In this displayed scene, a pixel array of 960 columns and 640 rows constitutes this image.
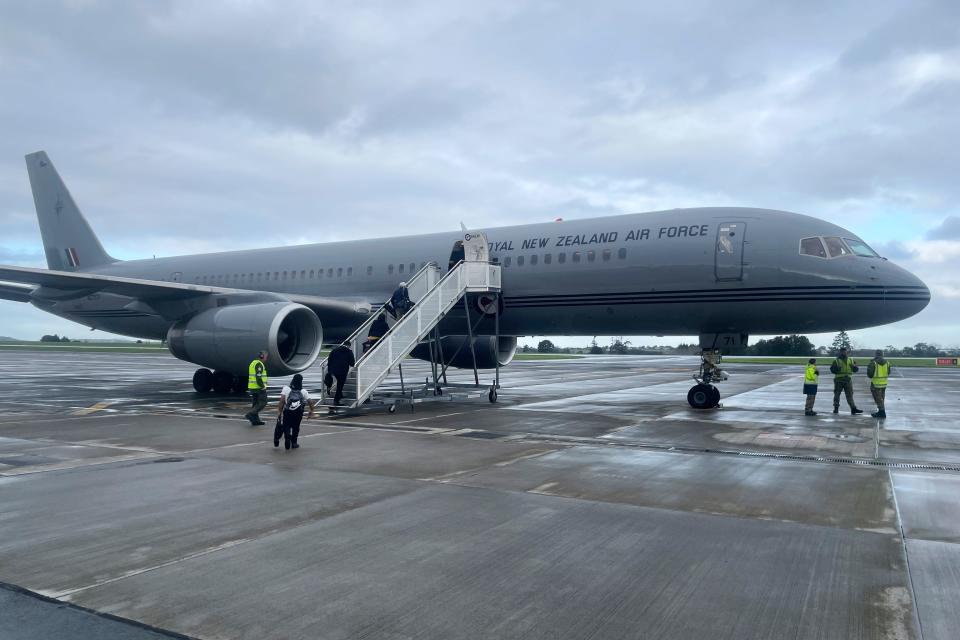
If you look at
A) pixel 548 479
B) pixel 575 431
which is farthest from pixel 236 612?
pixel 575 431

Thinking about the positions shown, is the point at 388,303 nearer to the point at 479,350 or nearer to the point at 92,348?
the point at 479,350

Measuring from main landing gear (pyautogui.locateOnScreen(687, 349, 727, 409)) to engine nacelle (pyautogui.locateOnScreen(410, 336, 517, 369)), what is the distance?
5.25m

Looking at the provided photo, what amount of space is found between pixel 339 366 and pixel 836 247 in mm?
10234

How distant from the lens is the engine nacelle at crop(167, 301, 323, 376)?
A: 15086mm

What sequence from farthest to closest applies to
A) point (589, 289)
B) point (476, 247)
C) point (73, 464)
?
point (476, 247) < point (589, 289) < point (73, 464)

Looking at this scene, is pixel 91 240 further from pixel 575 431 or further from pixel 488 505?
pixel 488 505

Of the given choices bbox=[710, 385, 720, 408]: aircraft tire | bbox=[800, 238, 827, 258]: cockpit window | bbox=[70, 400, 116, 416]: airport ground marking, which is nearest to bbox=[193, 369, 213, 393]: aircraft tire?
bbox=[70, 400, 116, 416]: airport ground marking

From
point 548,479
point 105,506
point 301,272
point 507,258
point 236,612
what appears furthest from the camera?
point 301,272

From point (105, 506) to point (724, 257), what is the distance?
11.9 metres

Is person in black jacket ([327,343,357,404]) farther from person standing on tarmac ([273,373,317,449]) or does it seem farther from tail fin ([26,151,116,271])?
tail fin ([26,151,116,271])

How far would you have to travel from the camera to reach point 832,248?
13.5 m

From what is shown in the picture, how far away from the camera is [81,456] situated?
8586 millimetres

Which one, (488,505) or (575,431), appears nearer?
(488,505)

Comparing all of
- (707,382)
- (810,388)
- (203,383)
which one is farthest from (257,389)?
(810,388)
